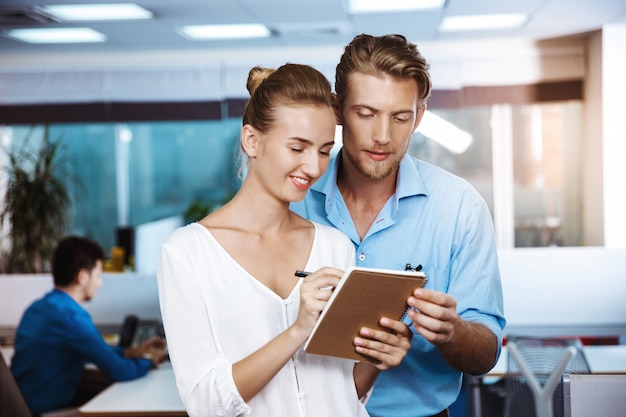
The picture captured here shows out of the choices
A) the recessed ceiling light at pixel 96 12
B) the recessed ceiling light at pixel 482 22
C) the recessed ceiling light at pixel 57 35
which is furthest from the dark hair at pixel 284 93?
the recessed ceiling light at pixel 57 35

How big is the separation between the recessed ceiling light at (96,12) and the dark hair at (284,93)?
151 inches

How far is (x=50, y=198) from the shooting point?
6.22 meters

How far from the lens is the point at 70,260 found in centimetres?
358

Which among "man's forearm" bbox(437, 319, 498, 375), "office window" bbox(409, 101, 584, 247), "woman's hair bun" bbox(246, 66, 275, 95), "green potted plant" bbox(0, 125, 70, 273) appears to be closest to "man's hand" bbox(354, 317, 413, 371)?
"man's forearm" bbox(437, 319, 498, 375)

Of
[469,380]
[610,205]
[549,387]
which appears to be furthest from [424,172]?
[610,205]

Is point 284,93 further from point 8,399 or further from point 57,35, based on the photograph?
point 57,35

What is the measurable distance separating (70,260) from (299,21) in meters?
2.80

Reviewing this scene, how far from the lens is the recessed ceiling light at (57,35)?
19.3ft

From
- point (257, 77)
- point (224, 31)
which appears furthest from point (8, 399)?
point (224, 31)

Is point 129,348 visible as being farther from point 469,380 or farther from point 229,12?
point 229,12

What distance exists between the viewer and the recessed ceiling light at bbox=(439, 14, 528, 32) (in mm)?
5633

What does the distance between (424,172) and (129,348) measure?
2.49 metres

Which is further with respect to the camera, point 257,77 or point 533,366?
point 533,366

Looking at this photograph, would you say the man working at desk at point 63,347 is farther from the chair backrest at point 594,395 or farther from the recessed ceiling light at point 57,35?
the recessed ceiling light at point 57,35
